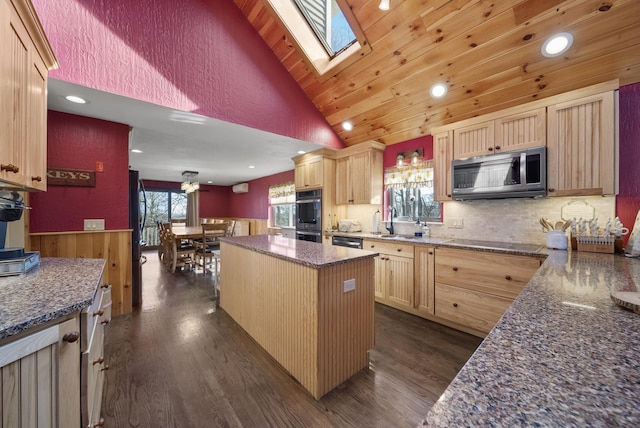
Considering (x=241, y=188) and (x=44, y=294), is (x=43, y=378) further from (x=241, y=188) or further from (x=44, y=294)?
(x=241, y=188)

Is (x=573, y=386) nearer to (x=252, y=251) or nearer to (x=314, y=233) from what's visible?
(x=252, y=251)

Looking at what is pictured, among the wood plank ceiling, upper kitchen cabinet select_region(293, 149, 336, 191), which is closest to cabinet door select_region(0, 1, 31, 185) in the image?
the wood plank ceiling

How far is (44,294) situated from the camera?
3.45 feet

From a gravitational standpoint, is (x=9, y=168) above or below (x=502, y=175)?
below

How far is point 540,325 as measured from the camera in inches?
28.9

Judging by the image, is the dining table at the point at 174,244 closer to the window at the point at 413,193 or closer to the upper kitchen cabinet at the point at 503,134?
the window at the point at 413,193

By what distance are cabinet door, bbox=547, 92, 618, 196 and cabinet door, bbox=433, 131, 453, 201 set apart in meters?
0.87

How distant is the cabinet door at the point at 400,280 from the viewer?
9.61ft

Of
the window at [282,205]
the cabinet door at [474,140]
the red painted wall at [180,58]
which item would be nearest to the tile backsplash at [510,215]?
the cabinet door at [474,140]

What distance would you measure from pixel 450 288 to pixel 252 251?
6.72ft

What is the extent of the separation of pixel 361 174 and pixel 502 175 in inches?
71.3

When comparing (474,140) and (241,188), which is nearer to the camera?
(474,140)

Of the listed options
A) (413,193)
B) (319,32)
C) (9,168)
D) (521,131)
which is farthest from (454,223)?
(9,168)

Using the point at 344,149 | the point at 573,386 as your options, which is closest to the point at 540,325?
the point at 573,386
